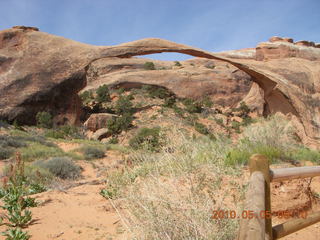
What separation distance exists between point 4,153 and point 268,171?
8.45 m

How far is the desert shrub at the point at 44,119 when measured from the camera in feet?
40.8

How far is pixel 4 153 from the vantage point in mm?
8250

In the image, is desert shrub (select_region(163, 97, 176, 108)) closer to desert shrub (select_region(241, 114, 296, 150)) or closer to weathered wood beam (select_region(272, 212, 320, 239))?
desert shrub (select_region(241, 114, 296, 150))

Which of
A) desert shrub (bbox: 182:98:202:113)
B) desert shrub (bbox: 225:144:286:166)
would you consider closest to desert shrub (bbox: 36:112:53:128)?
desert shrub (bbox: 225:144:286:166)

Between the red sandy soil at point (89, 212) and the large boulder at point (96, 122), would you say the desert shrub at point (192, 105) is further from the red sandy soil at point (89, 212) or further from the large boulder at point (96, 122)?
the red sandy soil at point (89, 212)

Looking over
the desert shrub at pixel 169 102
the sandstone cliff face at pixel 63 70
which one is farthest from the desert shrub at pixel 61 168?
the desert shrub at pixel 169 102

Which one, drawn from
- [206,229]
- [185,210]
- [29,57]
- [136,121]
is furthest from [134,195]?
[136,121]

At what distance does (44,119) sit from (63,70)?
2.47 meters

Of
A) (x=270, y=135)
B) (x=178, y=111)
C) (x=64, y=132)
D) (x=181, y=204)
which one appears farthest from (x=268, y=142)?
(x=178, y=111)

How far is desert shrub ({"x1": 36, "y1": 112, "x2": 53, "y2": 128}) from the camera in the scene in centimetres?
1244

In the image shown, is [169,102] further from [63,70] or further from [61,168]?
[61,168]

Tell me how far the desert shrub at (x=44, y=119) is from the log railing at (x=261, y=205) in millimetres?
12076

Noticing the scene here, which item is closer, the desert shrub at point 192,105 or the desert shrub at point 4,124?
the desert shrub at point 4,124

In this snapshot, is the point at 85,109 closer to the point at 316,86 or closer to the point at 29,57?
the point at 29,57
